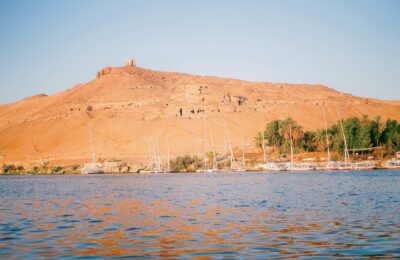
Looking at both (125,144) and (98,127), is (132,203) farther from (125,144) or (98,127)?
(98,127)

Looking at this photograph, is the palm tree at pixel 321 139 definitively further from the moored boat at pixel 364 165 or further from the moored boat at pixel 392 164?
the moored boat at pixel 392 164

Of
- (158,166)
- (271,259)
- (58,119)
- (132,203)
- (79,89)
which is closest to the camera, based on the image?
(271,259)

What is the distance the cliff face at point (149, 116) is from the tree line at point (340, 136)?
833 inches

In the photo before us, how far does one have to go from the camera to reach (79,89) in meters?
191

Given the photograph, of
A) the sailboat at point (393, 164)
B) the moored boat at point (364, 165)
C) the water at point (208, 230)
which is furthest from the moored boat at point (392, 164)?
the water at point (208, 230)

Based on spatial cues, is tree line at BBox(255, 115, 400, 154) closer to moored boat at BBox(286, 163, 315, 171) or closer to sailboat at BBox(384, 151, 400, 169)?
moored boat at BBox(286, 163, 315, 171)

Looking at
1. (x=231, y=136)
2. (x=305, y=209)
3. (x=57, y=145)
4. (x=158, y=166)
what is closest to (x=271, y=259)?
(x=305, y=209)

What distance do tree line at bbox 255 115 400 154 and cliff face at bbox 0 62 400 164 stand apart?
69.4 ft

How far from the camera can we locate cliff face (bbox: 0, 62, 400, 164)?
422 feet

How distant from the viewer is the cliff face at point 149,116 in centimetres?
12862

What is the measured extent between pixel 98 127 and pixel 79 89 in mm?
49085

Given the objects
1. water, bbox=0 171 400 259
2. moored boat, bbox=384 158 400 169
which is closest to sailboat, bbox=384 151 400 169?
moored boat, bbox=384 158 400 169

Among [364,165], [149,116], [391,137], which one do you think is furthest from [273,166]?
[149,116]

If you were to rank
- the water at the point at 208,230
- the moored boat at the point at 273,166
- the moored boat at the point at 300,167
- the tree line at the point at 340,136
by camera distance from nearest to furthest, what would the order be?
the water at the point at 208,230 < the moored boat at the point at 300,167 < the moored boat at the point at 273,166 < the tree line at the point at 340,136
